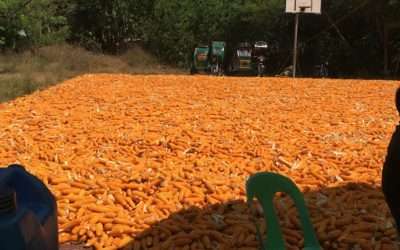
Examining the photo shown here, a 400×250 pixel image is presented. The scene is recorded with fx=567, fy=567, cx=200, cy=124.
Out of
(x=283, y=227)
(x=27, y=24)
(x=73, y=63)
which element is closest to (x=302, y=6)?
(x=73, y=63)

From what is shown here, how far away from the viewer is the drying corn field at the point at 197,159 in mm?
3404

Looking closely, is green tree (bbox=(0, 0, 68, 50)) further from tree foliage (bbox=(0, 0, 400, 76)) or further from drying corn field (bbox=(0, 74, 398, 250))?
drying corn field (bbox=(0, 74, 398, 250))

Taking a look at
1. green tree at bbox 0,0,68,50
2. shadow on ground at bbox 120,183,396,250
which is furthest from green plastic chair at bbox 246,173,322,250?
green tree at bbox 0,0,68,50

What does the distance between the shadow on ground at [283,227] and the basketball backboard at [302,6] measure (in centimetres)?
1112

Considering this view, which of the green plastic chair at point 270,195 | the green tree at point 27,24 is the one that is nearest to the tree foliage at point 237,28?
the green tree at point 27,24

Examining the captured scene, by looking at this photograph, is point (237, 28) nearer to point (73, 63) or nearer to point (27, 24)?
point (73, 63)

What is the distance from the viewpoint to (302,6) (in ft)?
47.3

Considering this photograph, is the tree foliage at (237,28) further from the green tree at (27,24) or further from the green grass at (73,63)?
the green grass at (73,63)

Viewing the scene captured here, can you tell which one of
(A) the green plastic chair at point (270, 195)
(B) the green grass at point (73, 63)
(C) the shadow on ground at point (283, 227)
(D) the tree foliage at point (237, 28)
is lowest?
(C) the shadow on ground at point (283, 227)

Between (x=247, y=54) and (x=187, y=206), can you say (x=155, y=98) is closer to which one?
(x=187, y=206)

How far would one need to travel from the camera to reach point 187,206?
12.2 ft

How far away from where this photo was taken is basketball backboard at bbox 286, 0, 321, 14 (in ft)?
47.1

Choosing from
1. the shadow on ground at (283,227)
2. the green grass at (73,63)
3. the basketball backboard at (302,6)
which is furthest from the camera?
the green grass at (73,63)

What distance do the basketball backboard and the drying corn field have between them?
6195mm
